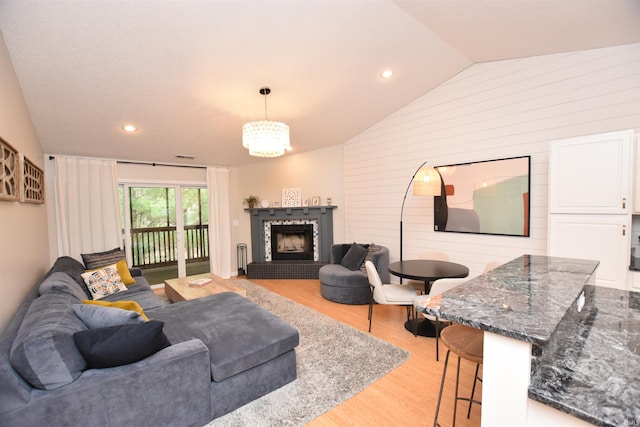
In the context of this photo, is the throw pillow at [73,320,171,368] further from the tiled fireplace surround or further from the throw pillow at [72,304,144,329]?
the tiled fireplace surround

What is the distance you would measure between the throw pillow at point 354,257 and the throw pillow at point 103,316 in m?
3.11

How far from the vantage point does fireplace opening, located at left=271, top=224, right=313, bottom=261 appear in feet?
19.4

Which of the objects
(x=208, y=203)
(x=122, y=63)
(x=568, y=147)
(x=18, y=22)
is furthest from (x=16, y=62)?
(x=568, y=147)

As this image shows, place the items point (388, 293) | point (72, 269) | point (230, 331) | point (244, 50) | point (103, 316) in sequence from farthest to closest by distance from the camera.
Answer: point (72, 269) → point (388, 293) → point (244, 50) → point (230, 331) → point (103, 316)

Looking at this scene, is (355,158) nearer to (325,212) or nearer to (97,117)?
(325,212)

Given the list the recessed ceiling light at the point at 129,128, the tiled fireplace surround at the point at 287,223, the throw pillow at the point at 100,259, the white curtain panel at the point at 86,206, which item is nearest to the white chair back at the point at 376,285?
the tiled fireplace surround at the point at 287,223

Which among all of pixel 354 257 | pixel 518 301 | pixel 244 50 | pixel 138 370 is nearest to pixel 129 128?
pixel 244 50

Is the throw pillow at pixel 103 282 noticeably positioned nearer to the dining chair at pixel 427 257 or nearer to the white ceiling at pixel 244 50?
the white ceiling at pixel 244 50

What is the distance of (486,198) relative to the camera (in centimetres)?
357

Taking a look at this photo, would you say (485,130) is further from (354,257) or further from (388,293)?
(354,257)

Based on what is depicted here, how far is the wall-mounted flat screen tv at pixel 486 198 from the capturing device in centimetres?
326

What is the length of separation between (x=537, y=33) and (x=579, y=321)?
2.70 m

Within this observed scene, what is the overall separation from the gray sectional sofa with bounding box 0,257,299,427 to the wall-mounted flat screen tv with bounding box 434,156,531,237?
2.76 m

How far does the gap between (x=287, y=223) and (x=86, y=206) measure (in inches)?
133
